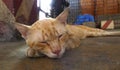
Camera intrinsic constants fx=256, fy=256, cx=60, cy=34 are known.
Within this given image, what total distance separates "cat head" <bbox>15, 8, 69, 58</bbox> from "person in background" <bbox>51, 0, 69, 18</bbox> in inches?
80.7

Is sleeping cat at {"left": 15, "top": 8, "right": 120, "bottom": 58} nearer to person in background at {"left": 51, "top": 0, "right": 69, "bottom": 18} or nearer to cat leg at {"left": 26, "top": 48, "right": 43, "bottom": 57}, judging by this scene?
cat leg at {"left": 26, "top": 48, "right": 43, "bottom": 57}

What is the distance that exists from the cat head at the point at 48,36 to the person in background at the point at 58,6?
2049 millimetres

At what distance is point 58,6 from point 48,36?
222 cm

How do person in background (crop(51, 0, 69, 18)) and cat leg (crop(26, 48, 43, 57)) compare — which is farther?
person in background (crop(51, 0, 69, 18))

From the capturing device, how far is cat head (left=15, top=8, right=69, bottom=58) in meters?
1.18

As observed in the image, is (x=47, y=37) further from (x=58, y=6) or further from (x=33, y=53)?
(x=58, y=6)

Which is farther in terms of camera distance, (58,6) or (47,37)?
(58,6)

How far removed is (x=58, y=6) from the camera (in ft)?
11.1

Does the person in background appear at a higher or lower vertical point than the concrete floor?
lower

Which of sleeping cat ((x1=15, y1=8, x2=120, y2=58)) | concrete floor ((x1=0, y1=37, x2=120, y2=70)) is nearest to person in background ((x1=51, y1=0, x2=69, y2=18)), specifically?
concrete floor ((x1=0, y1=37, x2=120, y2=70))

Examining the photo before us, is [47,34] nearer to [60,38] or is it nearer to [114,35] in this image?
[60,38]

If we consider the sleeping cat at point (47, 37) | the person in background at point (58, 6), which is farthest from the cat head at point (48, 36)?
the person in background at point (58, 6)

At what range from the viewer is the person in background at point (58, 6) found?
3338 millimetres

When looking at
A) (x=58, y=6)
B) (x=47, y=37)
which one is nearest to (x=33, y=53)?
(x=47, y=37)
